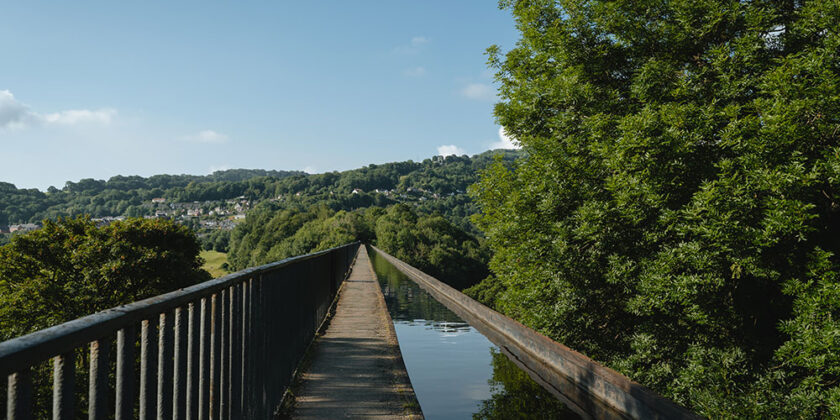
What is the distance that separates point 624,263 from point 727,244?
3085 millimetres

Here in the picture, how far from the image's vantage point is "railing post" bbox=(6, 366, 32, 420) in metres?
1.02

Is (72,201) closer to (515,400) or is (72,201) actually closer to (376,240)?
(376,240)

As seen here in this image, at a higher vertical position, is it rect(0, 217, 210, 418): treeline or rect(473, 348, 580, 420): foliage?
rect(0, 217, 210, 418): treeline

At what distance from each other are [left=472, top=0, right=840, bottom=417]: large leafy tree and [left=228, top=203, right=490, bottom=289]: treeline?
71590 mm

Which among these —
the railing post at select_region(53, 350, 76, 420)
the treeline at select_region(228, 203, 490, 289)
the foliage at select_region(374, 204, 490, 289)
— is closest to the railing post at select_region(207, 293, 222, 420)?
the railing post at select_region(53, 350, 76, 420)

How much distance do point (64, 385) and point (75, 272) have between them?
2265cm

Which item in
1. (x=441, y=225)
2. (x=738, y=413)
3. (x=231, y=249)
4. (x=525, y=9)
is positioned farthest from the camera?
(x=231, y=249)

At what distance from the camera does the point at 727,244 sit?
11516mm

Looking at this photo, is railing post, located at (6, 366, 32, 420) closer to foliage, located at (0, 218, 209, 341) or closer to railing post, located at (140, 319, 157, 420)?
railing post, located at (140, 319, 157, 420)

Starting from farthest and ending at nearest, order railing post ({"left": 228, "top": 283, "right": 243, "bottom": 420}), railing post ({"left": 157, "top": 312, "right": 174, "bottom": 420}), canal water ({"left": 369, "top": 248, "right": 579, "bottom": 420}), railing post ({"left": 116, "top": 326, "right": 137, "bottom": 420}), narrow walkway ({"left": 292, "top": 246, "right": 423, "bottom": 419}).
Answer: canal water ({"left": 369, "top": 248, "right": 579, "bottom": 420}), narrow walkway ({"left": 292, "top": 246, "right": 423, "bottom": 419}), railing post ({"left": 228, "top": 283, "right": 243, "bottom": 420}), railing post ({"left": 157, "top": 312, "right": 174, "bottom": 420}), railing post ({"left": 116, "top": 326, "right": 137, "bottom": 420})

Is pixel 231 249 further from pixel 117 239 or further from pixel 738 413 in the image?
pixel 738 413

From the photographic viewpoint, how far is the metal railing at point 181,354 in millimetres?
1169

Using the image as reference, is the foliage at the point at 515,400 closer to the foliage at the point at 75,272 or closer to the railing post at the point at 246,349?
the railing post at the point at 246,349

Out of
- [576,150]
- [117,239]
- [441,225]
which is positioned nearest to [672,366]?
[576,150]
